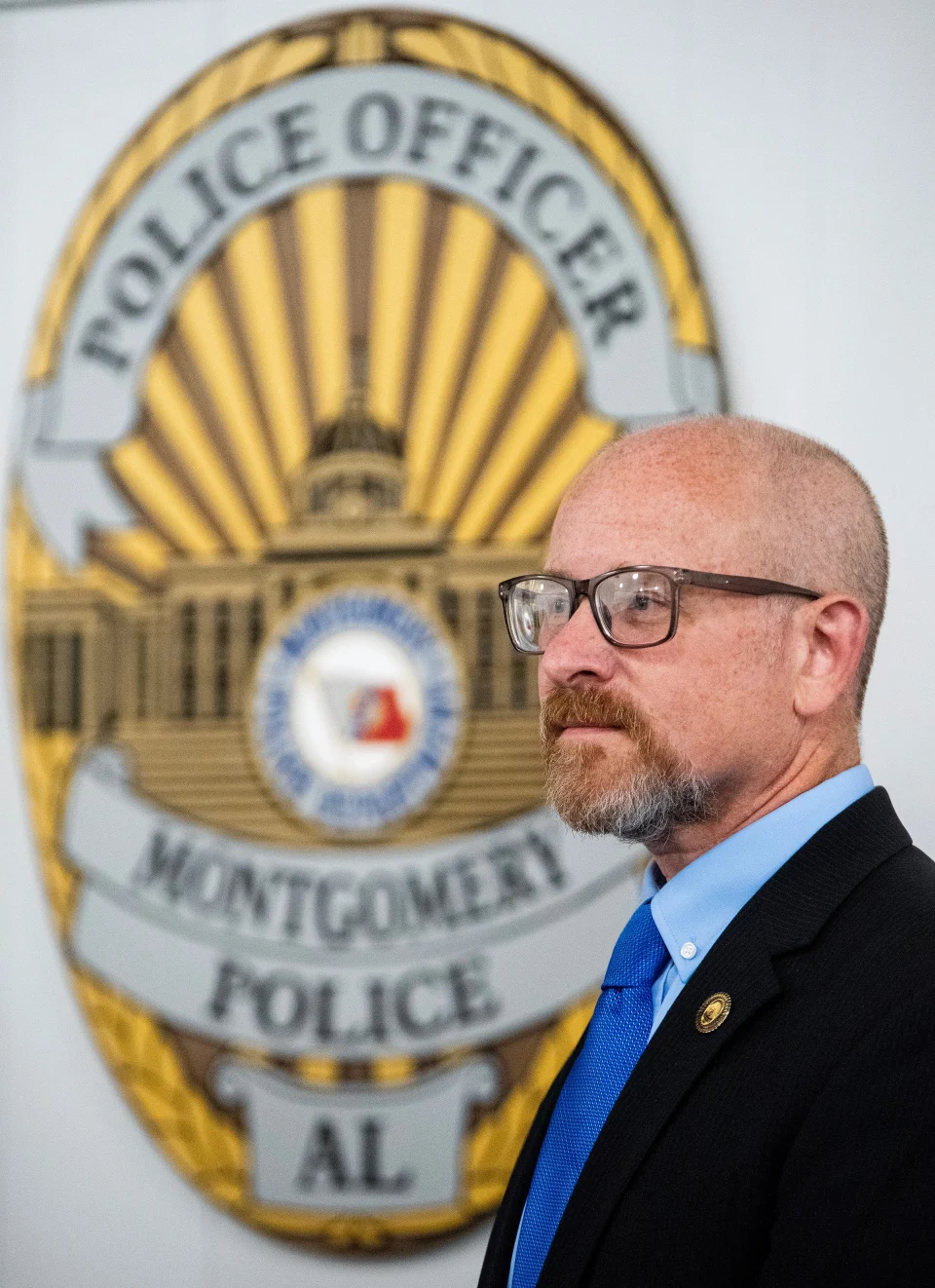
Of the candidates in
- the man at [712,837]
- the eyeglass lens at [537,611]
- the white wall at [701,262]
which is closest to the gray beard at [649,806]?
the man at [712,837]

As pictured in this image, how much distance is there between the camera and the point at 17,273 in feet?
6.68

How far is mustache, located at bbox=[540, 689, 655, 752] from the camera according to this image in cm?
96

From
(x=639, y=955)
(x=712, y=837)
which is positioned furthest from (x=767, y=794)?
(x=639, y=955)

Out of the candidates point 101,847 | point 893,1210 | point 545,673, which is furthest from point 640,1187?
point 101,847

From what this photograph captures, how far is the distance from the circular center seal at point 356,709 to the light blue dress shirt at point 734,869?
36.3 inches

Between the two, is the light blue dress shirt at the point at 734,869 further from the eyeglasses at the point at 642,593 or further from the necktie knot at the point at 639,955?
the eyeglasses at the point at 642,593

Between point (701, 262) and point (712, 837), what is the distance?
1.05 metres

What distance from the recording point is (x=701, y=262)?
1799 millimetres

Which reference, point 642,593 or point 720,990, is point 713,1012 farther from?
point 642,593

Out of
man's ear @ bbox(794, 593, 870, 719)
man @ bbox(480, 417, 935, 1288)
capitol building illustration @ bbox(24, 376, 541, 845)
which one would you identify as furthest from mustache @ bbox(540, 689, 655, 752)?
capitol building illustration @ bbox(24, 376, 541, 845)

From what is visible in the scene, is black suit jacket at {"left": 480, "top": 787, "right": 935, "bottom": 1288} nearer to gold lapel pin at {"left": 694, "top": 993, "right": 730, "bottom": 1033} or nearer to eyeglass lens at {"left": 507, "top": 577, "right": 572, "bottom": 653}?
gold lapel pin at {"left": 694, "top": 993, "right": 730, "bottom": 1033}

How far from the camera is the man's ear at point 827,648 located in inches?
37.4

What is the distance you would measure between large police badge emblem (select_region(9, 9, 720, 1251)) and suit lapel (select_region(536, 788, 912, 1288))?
899 mm

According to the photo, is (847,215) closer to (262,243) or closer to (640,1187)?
(262,243)
